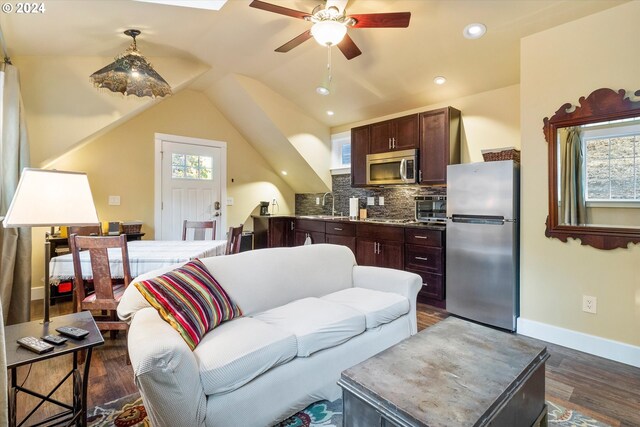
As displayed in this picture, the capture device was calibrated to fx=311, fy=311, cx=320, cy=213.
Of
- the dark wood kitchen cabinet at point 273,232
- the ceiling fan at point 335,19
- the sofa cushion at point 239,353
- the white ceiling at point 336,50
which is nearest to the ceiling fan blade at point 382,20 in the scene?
the ceiling fan at point 335,19

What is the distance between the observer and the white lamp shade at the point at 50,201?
5.01 feet

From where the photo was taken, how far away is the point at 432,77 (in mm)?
3566

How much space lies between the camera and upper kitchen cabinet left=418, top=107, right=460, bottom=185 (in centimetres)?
367

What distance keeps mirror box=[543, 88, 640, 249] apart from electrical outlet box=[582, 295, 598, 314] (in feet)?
1.38

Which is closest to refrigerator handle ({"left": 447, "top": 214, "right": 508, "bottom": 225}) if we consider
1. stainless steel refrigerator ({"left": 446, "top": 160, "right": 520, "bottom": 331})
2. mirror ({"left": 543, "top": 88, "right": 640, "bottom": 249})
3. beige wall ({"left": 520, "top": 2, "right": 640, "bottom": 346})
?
stainless steel refrigerator ({"left": 446, "top": 160, "right": 520, "bottom": 331})

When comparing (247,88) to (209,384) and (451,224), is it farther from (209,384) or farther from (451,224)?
(209,384)

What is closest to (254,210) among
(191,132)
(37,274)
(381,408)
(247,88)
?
(191,132)

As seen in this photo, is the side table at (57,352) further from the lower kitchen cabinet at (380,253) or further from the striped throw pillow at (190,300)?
the lower kitchen cabinet at (380,253)

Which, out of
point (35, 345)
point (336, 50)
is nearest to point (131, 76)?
point (336, 50)

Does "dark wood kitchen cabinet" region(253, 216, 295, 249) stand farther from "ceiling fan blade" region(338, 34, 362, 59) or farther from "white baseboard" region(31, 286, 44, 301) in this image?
"ceiling fan blade" region(338, 34, 362, 59)

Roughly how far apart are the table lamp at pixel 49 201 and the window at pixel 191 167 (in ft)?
10.5

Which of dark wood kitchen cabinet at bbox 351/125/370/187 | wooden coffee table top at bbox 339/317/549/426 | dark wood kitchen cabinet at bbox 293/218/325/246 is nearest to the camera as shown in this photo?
wooden coffee table top at bbox 339/317/549/426

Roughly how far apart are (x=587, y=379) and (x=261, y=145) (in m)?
5.00

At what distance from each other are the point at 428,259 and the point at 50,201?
3332mm
